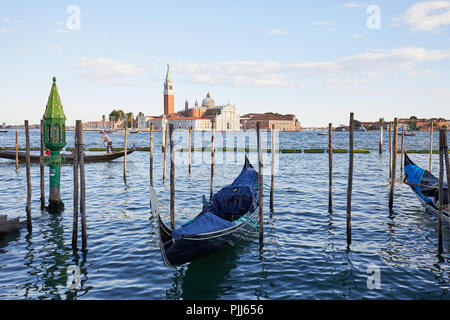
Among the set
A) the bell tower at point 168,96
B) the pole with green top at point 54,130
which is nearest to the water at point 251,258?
the pole with green top at point 54,130

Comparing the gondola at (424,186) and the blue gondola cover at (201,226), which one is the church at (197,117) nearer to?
the gondola at (424,186)

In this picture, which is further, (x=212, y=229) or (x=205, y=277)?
(x=212, y=229)

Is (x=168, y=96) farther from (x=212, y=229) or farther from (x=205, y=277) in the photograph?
(x=205, y=277)

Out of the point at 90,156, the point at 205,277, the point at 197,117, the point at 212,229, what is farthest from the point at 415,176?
the point at 197,117

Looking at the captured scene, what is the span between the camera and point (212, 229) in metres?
7.62

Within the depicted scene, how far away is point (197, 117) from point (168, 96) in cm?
1370

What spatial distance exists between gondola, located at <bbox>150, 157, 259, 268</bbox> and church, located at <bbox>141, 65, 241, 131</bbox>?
120m

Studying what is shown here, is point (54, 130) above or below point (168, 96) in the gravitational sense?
below

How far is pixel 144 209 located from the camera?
12797mm

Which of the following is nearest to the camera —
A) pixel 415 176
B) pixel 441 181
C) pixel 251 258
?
pixel 441 181

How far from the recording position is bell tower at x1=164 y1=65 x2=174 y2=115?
134500 millimetres

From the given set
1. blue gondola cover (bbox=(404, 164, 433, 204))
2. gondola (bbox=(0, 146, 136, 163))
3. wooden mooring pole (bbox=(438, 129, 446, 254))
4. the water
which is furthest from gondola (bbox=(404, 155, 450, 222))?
gondola (bbox=(0, 146, 136, 163))

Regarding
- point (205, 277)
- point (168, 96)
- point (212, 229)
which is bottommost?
point (205, 277)

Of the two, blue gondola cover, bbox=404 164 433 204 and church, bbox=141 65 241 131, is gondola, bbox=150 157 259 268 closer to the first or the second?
blue gondola cover, bbox=404 164 433 204
